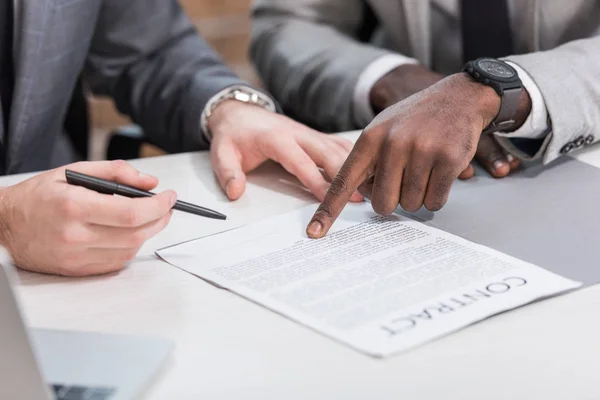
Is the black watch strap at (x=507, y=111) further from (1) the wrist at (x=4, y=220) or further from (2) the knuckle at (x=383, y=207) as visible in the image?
(1) the wrist at (x=4, y=220)

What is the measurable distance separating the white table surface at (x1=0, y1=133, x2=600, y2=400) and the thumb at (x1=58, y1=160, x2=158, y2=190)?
81 millimetres

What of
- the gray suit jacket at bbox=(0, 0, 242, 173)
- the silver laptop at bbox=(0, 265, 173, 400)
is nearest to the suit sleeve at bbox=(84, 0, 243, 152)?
the gray suit jacket at bbox=(0, 0, 242, 173)

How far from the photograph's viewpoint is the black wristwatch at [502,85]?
1015mm

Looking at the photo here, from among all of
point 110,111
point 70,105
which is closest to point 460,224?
point 70,105

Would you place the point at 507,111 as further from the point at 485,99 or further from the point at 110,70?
the point at 110,70

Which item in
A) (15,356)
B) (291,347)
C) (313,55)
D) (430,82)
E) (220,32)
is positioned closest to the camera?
(15,356)

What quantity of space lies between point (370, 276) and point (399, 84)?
25.6 inches

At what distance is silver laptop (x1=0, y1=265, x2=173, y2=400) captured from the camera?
Answer: 548 mm

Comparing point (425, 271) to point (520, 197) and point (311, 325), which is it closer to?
point (311, 325)

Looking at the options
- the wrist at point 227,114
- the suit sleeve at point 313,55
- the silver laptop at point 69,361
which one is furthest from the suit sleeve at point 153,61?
the silver laptop at point 69,361

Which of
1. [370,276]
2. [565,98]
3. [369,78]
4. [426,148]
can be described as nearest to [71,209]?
[370,276]

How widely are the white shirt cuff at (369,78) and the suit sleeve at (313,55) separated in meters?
0.01

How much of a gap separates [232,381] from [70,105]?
1023 millimetres

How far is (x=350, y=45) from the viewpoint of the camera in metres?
1.51
